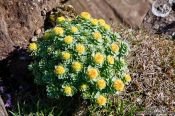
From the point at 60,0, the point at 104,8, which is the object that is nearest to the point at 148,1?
the point at 104,8

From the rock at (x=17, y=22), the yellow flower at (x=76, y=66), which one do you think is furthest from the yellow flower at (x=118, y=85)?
the rock at (x=17, y=22)

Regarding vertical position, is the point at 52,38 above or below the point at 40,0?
below

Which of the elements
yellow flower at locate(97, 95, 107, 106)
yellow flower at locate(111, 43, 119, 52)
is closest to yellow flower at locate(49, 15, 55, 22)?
yellow flower at locate(111, 43, 119, 52)

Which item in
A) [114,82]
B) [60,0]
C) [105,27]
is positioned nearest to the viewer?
[114,82]

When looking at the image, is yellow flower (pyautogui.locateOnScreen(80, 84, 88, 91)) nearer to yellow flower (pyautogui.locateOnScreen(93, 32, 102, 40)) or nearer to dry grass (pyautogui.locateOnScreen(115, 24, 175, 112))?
yellow flower (pyautogui.locateOnScreen(93, 32, 102, 40))

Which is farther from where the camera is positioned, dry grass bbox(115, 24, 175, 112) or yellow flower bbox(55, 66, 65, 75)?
dry grass bbox(115, 24, 175, 112)

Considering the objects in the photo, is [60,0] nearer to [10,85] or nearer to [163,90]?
[10,85]

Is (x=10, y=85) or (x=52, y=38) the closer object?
(x=52, y=38)
